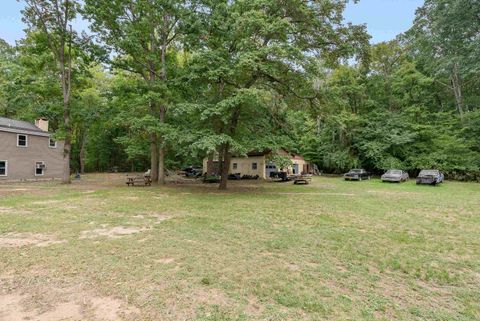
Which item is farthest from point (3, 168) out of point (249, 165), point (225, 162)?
point (249, 165)

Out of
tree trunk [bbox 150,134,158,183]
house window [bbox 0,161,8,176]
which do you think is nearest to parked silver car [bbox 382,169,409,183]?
tree trunk [bbox 150,134,158,183]

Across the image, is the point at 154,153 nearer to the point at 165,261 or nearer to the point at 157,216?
the point at 157,216

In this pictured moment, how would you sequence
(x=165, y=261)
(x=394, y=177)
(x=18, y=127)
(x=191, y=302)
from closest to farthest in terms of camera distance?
(x=191, y=302), (x=165, y=261), (x=18, y=127), (x=394, y=177)

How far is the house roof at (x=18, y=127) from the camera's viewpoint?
71.7 feet

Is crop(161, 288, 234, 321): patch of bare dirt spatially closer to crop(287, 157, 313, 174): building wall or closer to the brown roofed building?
the brown roofed building

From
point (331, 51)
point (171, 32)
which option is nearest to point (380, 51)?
point (331, 51)

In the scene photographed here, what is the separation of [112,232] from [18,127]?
22.3 meters

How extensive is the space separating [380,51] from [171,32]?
82.8 ft

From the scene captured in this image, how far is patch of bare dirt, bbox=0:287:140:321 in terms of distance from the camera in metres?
3.27

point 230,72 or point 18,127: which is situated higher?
point 230,72

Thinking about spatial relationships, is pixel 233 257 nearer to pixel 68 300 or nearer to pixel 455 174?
pixel 68 300

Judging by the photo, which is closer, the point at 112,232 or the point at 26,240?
the point at 26,240

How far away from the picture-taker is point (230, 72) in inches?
546

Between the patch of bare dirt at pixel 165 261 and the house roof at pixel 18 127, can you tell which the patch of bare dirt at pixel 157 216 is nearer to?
the patch of bare dirt at pixel 165 261
